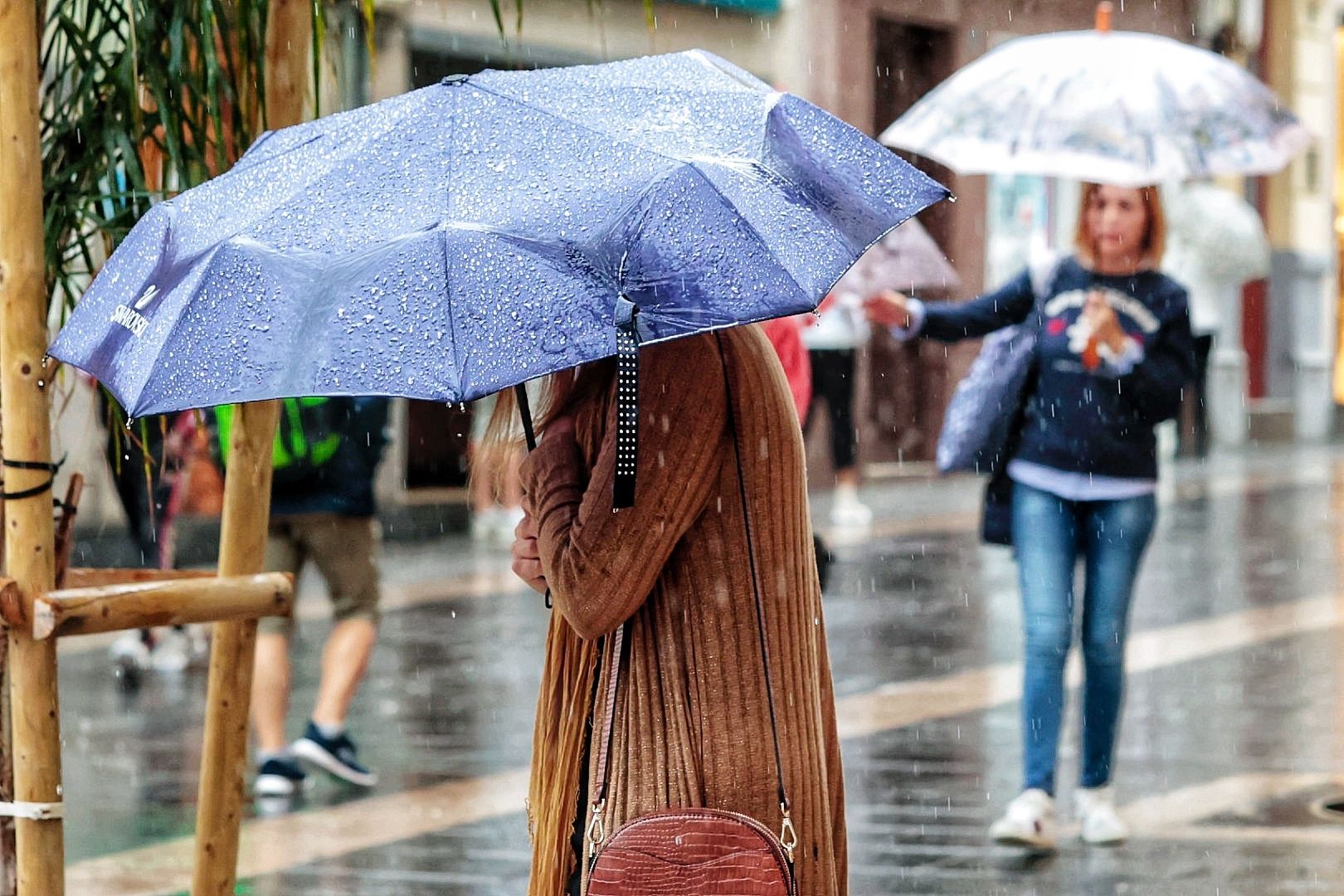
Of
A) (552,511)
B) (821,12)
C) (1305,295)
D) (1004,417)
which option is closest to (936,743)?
(1004,417)

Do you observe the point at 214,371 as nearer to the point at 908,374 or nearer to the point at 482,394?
the point at 482,394

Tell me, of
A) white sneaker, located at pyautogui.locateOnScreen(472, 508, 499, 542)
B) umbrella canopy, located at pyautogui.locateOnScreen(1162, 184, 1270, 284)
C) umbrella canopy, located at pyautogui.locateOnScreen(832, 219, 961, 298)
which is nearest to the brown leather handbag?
umbrella canopy, located at pyautogui.locateOnScreen(832, 219, 961, 298)

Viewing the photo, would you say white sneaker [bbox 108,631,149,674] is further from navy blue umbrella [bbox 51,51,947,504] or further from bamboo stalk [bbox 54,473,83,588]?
navy blue umbrella [bbox 51,51,947,504]

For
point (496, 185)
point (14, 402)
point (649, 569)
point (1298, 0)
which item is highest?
point (1298, 0)

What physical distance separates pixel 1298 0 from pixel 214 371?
25076 mm

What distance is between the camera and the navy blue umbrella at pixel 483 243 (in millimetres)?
2666

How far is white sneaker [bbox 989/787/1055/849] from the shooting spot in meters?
5.95

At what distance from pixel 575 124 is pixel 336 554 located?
429 cm

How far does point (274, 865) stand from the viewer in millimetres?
5848

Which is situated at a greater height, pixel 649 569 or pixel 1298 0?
pixel 1298 0

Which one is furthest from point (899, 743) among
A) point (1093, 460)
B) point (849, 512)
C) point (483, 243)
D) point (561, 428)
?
point (849, 512)

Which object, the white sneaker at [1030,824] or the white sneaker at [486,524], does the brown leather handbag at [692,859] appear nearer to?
the white sneaker at [1030,824]

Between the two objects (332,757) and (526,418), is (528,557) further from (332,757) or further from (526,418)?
(332,757)

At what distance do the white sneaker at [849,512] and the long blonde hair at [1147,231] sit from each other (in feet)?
28.7
